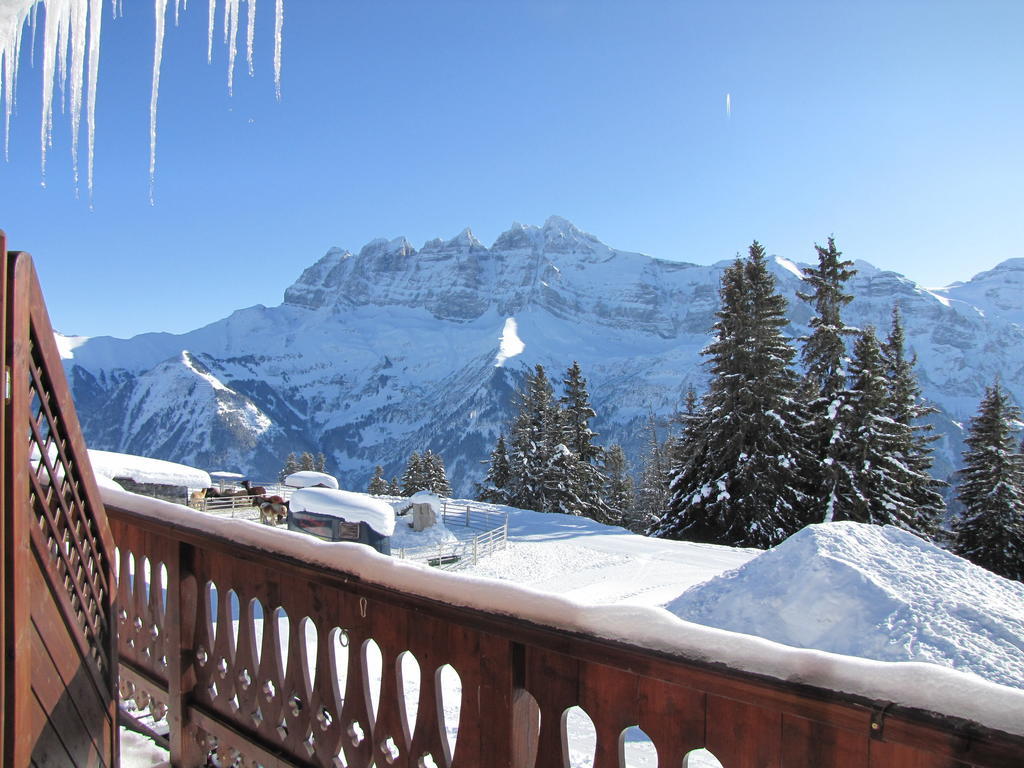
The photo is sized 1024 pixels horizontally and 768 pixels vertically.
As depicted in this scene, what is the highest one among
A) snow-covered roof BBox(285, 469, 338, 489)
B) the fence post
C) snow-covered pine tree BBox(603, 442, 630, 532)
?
the fence post

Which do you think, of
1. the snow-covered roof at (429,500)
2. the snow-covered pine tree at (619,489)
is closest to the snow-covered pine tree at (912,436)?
the snow-covered roof at (429,500)

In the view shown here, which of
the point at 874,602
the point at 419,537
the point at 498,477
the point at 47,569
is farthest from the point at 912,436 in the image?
the point at 47,569

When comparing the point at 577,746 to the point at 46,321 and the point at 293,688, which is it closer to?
the point at 293,688

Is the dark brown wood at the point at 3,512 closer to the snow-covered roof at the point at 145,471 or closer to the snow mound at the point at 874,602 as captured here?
the snow mound at the point at 874,602

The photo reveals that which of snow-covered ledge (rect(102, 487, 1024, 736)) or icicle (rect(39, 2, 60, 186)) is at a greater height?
icicle (rect(39, 2, 60, 186))

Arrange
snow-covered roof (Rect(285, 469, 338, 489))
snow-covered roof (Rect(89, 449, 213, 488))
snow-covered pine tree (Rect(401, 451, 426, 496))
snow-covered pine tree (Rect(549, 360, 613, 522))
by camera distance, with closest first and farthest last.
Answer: snow-covered roof (Rect(89, 449, 213, 488)) → snow-covered roof (Rect(285, 469, 338, 489)) → snow-covered pine tree (Rect(549, 360, 613, 522)) → snow-covered pine tree (Rect(401, 451, 426, 496))

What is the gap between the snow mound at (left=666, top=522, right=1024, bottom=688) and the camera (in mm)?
7043

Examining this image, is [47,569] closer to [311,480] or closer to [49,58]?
[49,58]

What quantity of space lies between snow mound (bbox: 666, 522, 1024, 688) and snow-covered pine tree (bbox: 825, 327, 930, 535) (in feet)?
33.3

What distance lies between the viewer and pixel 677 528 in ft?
72.0

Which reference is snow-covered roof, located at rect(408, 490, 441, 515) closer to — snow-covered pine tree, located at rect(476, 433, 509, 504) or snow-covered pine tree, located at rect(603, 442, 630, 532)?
snow-covered pine tree, located at rect(476, 433, 509, 504)

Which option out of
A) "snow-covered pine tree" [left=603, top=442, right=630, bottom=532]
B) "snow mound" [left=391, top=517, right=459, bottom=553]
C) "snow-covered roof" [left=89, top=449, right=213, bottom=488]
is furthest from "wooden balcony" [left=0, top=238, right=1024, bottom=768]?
"snow-covered pine tree" [left=603, top=442, right=630, bottom=532]

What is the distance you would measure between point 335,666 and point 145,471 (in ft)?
82.0

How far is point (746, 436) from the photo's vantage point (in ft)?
68.5
